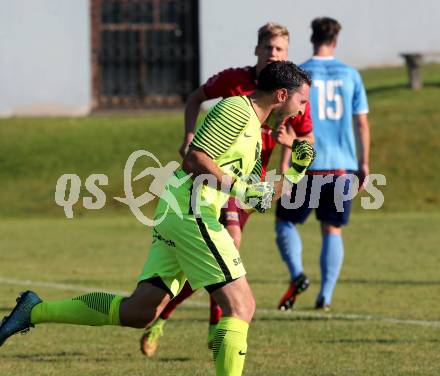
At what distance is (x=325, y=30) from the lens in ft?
38.4

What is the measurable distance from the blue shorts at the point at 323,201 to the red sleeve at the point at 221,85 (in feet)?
7.12

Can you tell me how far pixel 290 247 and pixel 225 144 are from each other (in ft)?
15.3

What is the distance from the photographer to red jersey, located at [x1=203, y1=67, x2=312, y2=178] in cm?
952

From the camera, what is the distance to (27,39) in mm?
34062

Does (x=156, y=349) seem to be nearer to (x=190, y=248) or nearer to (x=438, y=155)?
(x=190, y=248)

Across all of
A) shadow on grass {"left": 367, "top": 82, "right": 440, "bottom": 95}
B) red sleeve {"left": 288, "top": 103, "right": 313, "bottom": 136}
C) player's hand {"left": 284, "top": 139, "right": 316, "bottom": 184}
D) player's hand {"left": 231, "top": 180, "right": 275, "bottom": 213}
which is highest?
player's hand {"left": 284, "top": 139, "right": 316, "bottom": 184}

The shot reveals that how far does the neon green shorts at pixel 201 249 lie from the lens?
23.4ft

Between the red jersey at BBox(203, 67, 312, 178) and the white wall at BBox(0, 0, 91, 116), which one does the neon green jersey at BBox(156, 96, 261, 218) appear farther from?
the white wall at BBox(0, 0, 91, 116)

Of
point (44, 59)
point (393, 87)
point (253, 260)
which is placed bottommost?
point (393, 87)

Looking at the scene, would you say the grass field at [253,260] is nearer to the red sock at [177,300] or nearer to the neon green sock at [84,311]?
the red sock at [177,300]

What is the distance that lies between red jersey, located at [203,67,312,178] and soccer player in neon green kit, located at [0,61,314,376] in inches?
78.1

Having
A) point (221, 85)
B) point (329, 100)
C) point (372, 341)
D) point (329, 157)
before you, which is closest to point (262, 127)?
point (221, 85)

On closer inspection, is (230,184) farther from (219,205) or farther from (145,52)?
(145,52)

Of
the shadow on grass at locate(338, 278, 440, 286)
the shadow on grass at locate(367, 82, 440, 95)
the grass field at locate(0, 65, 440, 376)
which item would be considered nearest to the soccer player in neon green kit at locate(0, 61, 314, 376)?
the grass field at locate(0, 65, 440, 376)
